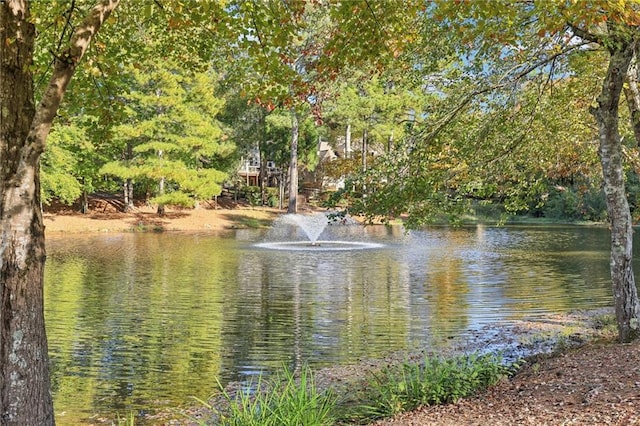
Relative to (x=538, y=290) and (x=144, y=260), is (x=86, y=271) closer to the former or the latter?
(x=144, y=260)

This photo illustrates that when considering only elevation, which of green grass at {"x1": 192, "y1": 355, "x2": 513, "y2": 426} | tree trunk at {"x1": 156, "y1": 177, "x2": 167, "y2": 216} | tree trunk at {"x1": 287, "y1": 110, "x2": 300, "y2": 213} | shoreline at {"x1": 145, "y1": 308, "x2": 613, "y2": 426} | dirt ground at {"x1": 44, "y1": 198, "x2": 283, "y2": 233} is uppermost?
tree trunk at {"x1": 287, "y1": 110, "x2": 300, "y2": 213}

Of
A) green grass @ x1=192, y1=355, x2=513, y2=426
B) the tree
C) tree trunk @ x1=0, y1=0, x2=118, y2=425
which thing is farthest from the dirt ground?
tree trunk @ x1=0, y1=0, x2=118, y2=425

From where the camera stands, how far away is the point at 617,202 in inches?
338

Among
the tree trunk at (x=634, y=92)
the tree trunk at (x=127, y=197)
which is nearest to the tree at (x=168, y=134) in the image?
the tree trunk at (x=127, y=197)

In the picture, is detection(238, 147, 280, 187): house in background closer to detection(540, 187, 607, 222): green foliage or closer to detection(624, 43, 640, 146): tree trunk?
detection(540, 187, 607, 222): green foliage

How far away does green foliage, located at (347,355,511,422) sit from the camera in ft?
20.8

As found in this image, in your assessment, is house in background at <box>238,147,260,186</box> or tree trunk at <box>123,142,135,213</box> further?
house in background at <box>238,147,260,186</box>

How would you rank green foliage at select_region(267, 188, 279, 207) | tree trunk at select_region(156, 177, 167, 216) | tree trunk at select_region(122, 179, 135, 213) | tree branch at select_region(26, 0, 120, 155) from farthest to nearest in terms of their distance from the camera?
green foliage at select_region(267, 188, 279, 207), tree trunk at select_region(122, 179, 135, 213), tree trunk at select_region(156, 177, 167, 216), tree branch at select_region(26, 0, 120, 155)

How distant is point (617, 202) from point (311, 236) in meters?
26.3

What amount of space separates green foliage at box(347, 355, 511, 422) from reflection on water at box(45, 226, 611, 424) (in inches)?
95.7

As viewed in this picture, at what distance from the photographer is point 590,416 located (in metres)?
5.38

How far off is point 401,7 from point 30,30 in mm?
3588

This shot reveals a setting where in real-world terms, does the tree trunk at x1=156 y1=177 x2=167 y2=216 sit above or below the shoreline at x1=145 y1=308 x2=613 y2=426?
above

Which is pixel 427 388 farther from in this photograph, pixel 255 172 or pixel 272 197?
pixel 255 172
